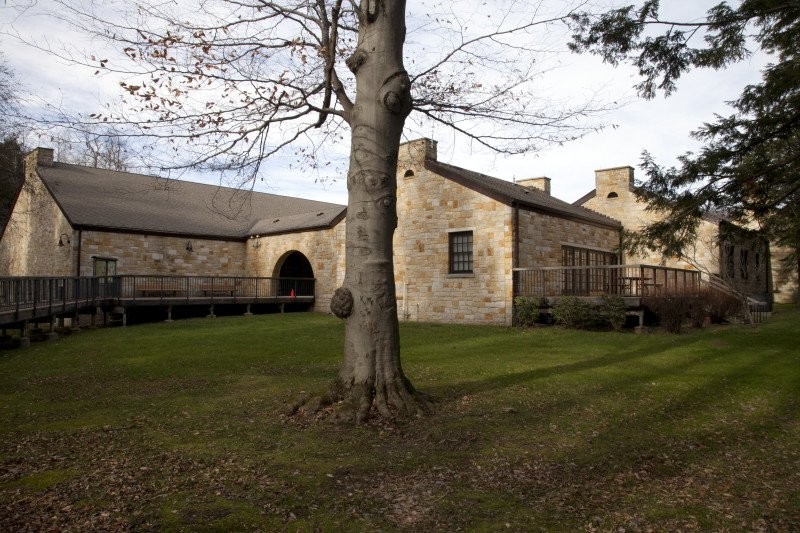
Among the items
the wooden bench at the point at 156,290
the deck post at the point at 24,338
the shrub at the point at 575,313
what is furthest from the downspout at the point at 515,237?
the wooden bench at the point at 156,290

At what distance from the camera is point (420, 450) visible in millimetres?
5324

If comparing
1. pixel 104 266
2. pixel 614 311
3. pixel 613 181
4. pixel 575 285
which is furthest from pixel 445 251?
pixel 104 266

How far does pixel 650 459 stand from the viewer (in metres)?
5.22

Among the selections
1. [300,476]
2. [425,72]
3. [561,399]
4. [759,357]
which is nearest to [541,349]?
[759,357]

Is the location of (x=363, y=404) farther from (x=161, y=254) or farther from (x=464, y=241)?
(x=161, y=254)

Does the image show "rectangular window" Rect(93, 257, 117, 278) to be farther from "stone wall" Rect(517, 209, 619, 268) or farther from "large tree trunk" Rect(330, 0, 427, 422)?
"large tree trunk" Rect(330, 0, 427, 422)

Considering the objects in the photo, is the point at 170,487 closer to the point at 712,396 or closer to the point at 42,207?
the point at 712,396

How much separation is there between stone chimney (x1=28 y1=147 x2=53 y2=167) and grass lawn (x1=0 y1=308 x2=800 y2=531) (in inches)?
703

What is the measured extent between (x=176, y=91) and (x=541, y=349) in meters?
8.46

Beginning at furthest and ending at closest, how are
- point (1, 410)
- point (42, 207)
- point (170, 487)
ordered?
point (42, 207), point (1, 410), point (170, 487)

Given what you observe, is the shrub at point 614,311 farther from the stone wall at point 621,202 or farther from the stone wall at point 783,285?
the stone wall at point 783,285

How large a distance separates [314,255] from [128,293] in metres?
7.34

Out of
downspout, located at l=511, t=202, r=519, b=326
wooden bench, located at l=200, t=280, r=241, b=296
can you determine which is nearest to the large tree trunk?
downspout, located at l=511, t=202, r=519, b=326

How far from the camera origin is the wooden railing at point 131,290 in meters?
13.4
